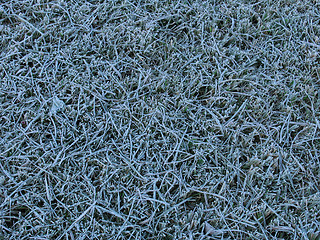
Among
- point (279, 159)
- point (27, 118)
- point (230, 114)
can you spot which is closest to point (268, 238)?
point (279, 159)

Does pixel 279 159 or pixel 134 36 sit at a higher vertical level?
pixel 134 36

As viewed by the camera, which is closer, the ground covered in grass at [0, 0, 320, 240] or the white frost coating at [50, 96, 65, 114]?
the ground covered in grass at [0, 0, 320, 240]

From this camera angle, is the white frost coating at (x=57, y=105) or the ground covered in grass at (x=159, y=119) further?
the white frost coating at (x=57, y=105)

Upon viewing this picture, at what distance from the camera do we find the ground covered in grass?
Answer: 159 cm

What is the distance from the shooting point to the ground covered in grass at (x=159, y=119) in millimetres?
1586

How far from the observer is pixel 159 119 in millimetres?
1874

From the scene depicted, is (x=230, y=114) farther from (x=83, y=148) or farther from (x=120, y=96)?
(x=83, y=148)

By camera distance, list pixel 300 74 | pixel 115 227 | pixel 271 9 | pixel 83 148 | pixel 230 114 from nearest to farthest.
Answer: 1. pixel 115 227
2. pixel 83 148
3. pixel 230 114
4. pixel 300 74
5. pixel 271 9

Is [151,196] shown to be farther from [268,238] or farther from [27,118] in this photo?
[27,118]

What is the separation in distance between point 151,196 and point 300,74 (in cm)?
120

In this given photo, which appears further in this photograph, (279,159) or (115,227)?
(279,159)

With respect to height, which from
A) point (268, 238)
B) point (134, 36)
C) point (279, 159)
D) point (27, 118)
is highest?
point (134, 36)

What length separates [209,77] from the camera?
2039 millimetres

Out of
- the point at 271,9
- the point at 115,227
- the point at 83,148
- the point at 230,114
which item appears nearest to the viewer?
the point at 115,227
